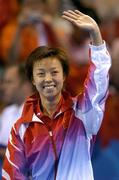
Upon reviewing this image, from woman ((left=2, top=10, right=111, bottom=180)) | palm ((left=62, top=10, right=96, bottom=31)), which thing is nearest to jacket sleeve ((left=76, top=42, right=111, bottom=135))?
woman ((left=2, top=10, right=111, bottom=180))

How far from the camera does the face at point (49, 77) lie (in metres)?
3.28

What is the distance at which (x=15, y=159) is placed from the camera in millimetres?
3436

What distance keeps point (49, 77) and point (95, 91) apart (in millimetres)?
235

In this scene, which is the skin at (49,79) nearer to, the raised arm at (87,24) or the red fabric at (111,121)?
the raised arm at (87,24)

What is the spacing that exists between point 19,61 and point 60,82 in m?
2.54

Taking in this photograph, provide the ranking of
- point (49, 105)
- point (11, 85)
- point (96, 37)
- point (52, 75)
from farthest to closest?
point (11, 85) → point (49, 105) → point (52, 75) → point (96, 37)

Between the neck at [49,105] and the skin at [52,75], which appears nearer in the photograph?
the skin at [52,75]

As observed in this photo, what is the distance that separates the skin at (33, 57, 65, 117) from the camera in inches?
129

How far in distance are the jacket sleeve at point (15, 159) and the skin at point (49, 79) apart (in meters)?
0.21

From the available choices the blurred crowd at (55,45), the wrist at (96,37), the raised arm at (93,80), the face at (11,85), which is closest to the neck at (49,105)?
the raised arm at (93,80)

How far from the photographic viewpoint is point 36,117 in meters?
3.39

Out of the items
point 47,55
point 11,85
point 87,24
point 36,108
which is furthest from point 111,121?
point 87,24

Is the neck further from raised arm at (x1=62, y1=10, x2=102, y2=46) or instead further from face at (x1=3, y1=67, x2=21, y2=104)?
face at (x1=3, y1=67, x2=21, y2=104)

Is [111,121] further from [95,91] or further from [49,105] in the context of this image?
[95,91]
